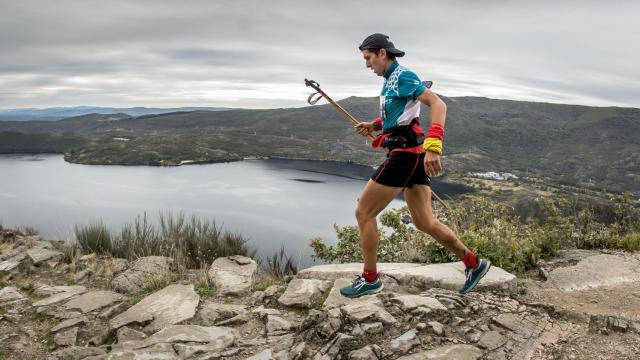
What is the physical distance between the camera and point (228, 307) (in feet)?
13.4

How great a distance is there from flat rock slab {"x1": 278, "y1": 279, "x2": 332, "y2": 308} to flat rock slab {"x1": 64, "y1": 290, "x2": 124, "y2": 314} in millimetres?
1897

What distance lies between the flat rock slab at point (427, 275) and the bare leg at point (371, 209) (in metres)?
0.75

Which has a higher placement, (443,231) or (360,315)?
(443,231)

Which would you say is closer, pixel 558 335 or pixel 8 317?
pixel 558 335

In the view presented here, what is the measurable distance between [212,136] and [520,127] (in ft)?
377

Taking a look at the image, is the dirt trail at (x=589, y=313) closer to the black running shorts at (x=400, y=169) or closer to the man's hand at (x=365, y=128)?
the black running shorts at (x=400, y=169)

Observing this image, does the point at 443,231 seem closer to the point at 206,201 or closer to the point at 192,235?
the point at 192,235

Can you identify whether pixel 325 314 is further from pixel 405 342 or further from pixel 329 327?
pixel 405 342

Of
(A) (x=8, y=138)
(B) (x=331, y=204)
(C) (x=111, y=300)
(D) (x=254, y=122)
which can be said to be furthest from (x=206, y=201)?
(D) (x=254, y=122)

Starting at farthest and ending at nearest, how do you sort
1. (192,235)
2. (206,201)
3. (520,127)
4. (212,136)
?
(520,127)
(212,136)
(206,201)
(192,235)

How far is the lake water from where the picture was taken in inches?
1179

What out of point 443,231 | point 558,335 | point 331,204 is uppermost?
point 443,231

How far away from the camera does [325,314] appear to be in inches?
126

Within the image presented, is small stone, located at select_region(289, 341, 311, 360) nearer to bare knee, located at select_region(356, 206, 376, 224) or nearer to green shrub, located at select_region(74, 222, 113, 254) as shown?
bare knee, located at select_region(356, 206, 376, 224)
